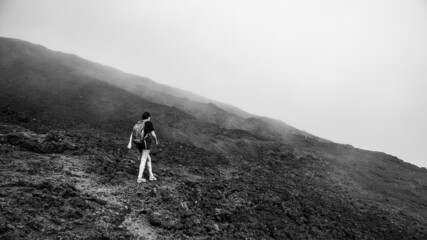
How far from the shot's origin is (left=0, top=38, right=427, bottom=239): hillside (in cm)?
664

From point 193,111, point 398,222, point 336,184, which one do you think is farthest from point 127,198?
point 193,111

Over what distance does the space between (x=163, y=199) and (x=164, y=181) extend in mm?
1474

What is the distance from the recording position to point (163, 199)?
815 centimetres

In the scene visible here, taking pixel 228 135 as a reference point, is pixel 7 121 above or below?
below

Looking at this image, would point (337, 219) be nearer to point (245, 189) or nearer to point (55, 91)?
point (245, 189)

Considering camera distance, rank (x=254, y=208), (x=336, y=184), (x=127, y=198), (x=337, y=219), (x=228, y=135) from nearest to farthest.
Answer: (x=127, y=198), (x=254, y=208), (x=337, y=219), (x=336, y=184), (x=228, y=135)

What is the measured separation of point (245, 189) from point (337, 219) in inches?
149

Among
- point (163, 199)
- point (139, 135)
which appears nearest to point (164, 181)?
point (163, 199)

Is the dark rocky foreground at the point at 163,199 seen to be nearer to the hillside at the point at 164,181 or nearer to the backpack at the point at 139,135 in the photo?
the hillside at the point at 164,181

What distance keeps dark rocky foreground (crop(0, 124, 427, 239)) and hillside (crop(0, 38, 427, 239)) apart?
4 cm

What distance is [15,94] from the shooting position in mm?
16891

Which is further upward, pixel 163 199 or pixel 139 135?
pixel 139 135

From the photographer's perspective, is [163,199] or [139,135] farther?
[139,135]

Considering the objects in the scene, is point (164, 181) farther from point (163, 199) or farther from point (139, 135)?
point (139, 135)
